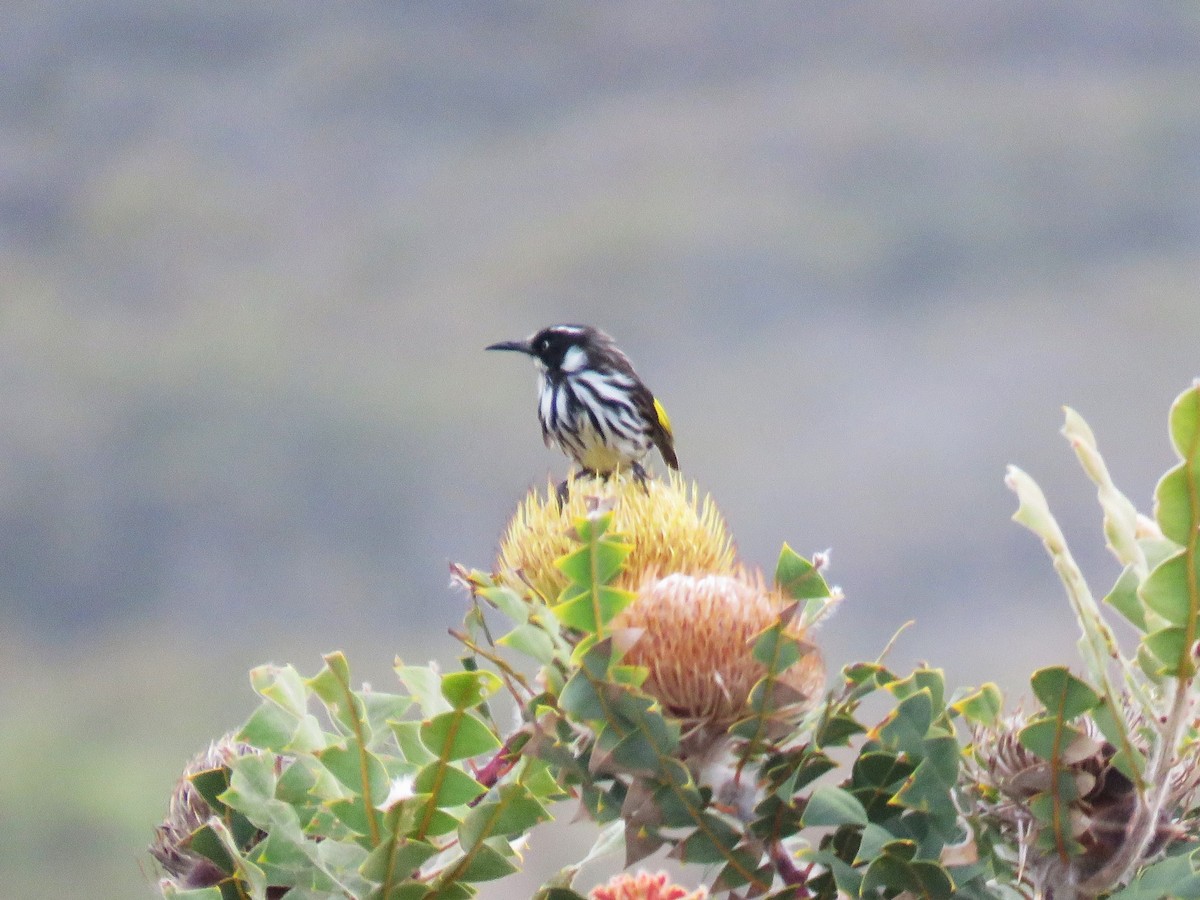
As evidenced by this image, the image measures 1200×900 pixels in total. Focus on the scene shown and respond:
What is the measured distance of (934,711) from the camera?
502 mm

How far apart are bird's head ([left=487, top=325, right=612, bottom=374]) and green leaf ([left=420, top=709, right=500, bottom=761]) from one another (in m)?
1.36

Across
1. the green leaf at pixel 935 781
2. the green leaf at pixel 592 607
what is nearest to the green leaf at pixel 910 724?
the green leaf at pixel 935 781

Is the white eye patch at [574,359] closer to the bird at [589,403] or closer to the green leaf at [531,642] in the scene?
the bird at [589,403]

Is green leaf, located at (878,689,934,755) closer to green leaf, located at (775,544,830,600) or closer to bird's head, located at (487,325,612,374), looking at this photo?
green leaf, located at (775,544,830,600)

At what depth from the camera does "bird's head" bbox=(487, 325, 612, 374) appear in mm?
1885

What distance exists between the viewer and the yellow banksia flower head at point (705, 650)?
55 centimetres

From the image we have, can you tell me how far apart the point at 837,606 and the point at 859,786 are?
102 millimetres

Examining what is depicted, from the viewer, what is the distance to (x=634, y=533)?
68 centimetres

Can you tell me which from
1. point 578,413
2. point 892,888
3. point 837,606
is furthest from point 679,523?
point 578,413

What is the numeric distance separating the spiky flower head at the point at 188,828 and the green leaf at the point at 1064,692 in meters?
0.32

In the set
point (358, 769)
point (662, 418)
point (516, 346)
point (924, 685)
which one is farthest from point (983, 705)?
point (662, 418)

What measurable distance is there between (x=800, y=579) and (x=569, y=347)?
146 centimetres

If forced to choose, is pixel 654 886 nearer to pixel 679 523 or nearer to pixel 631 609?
pixel 631 609

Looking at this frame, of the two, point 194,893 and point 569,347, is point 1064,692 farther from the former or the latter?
point 569,347
